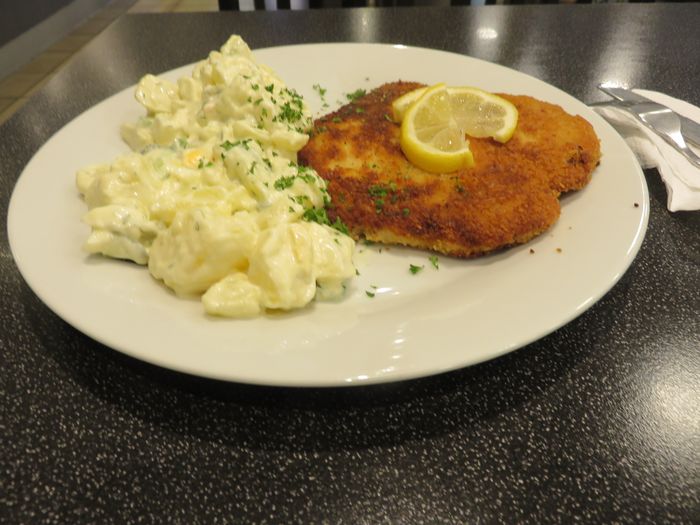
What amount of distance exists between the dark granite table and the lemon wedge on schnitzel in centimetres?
66

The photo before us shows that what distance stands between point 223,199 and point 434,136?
779 millimetres

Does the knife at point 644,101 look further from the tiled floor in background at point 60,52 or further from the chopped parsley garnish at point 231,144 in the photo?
the tiled floor in background at point 60,52

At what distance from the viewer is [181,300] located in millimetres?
1377

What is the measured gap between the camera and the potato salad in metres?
1.36

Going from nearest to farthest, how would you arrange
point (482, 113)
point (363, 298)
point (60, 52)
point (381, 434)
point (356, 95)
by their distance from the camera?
point (381, 434) → point (363, 298) → point (482, 113) → point (356, 95) → point (60, 52)

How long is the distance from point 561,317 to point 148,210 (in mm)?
1149

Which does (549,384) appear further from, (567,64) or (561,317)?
(567,64)

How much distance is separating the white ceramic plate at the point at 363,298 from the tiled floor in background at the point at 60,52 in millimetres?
4422

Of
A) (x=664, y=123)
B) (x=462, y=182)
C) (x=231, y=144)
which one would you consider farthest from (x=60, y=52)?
(x=664, y=123)

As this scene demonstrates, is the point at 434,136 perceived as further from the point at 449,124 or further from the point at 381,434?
the point at 381,434

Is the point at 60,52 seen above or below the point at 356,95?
below

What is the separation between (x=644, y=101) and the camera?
7.33 feet

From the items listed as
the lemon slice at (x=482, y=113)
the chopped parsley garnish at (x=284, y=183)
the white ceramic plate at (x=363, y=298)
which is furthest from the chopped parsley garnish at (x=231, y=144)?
the lemon slice at (x=482, y=113)

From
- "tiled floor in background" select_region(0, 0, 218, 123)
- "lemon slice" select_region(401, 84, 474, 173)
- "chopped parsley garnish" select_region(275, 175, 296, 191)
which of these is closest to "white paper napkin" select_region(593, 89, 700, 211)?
"lemon slice" select_region(401, 84, 474, 173)
